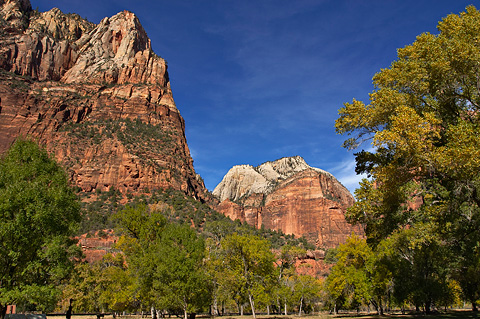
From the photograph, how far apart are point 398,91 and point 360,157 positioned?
12.8 ft

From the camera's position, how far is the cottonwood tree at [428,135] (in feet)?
43.4

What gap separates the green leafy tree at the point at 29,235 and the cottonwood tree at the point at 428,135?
15.9 m

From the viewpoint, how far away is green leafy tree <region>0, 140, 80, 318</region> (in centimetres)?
1636

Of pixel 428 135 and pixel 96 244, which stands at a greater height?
pixel 428 135

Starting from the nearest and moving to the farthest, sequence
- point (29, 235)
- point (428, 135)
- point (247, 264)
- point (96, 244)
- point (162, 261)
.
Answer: point (428, 135) → point (29, 235) → point (162, 261) → point (247, 264) → point (96, 244)

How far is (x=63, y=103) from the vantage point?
112 metres

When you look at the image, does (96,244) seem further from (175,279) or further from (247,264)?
(247,264)

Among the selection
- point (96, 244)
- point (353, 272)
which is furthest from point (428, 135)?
point (96, 244)

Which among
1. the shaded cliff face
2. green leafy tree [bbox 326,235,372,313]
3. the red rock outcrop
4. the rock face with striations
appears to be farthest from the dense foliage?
the rock face with striations

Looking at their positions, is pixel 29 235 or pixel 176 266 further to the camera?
pixel 176 266

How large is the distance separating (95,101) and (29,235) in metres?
109

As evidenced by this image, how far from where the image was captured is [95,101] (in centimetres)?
11594

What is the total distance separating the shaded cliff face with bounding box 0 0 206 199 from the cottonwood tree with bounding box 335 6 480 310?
88.1m

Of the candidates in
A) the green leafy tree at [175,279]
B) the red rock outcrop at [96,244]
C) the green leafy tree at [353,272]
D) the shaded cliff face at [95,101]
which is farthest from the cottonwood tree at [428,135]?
the shaded cliff face at [95,101]
